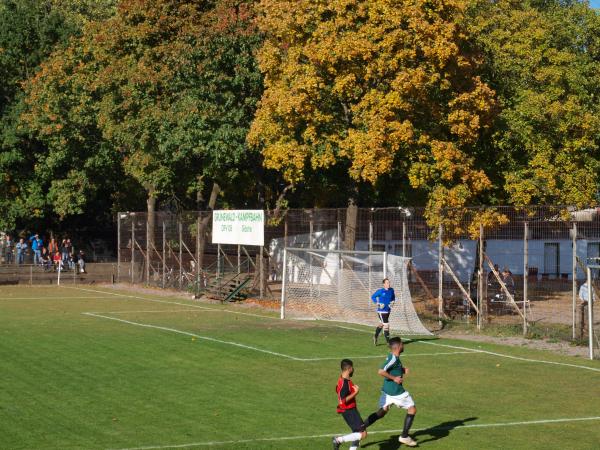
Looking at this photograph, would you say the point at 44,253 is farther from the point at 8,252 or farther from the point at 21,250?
the point at 8,252

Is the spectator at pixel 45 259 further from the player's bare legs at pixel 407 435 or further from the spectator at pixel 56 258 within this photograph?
the player's bare legs at pixel 407 435

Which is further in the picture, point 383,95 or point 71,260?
point 71,260

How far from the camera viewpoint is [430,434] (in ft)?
52.7

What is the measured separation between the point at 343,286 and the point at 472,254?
26.4 feet

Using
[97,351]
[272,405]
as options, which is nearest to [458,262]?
[97,351]

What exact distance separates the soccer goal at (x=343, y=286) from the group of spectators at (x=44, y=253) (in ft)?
79.7

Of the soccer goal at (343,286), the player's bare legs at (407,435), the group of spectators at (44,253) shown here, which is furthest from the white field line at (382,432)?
the group of spectators at (44,253)

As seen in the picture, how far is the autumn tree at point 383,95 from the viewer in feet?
118

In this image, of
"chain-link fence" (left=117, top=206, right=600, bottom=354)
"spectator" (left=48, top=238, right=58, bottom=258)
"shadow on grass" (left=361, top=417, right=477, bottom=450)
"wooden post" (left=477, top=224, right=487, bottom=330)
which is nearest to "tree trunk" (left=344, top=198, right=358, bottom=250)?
"chain-link fence" (left=117, top=206, right=600, bottom=354)

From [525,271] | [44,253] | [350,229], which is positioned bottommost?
[525,271]

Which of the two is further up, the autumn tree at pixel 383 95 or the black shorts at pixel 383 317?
the autumn tree at pixel 383 95

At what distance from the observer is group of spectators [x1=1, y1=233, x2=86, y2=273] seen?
59656 millimetres

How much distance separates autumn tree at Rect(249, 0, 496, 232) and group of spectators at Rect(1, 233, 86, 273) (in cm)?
2416

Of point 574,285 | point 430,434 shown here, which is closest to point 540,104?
point 574,285
